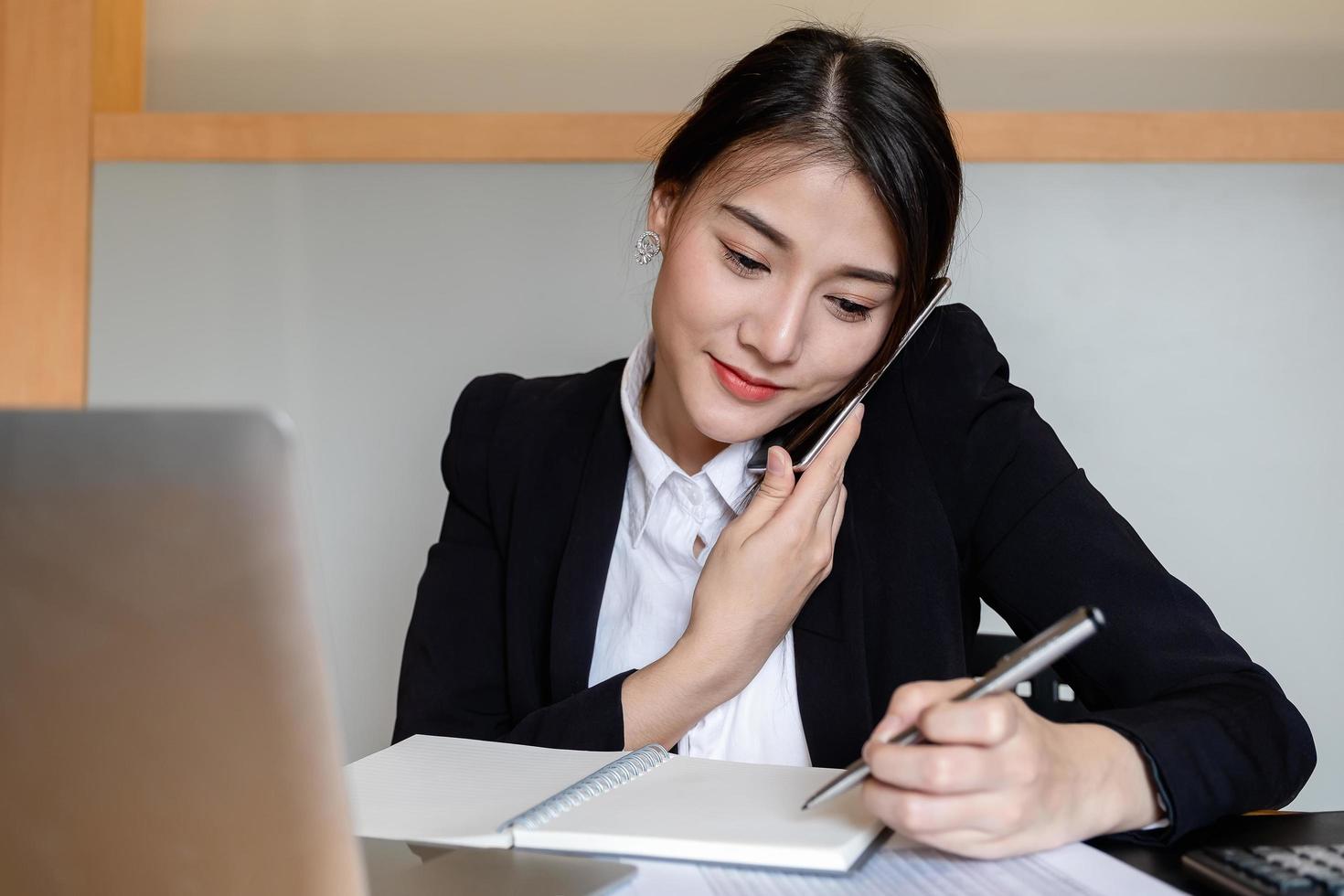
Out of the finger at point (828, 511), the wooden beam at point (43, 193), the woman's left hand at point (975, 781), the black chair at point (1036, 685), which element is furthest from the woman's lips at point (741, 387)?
the wooden beam at point (43, 193)

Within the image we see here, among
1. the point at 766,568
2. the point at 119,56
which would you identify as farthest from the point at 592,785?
the point at 119,56

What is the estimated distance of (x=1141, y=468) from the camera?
1.83m

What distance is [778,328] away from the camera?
1.07 metres

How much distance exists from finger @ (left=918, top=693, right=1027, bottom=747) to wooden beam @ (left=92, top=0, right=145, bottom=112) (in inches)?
72.8

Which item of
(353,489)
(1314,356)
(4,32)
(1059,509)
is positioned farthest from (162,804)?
(4,32)

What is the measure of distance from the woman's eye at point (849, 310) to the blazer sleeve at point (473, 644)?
1.27 feet

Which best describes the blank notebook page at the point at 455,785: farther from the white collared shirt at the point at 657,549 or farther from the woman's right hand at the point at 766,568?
the white collared shirt at the point at 657,549

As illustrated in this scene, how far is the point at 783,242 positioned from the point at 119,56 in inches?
58.9

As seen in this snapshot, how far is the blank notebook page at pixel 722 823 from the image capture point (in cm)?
63

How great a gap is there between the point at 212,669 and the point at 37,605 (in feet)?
0.16

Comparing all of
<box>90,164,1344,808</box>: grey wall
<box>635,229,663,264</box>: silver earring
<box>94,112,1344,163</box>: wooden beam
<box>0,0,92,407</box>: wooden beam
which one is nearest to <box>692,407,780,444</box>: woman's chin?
<box>635,229,663,264</box>: silver earring

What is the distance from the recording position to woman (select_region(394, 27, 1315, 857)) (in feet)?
3.38

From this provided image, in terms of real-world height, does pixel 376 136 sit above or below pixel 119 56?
below

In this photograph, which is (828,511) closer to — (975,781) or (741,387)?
(741,387)
